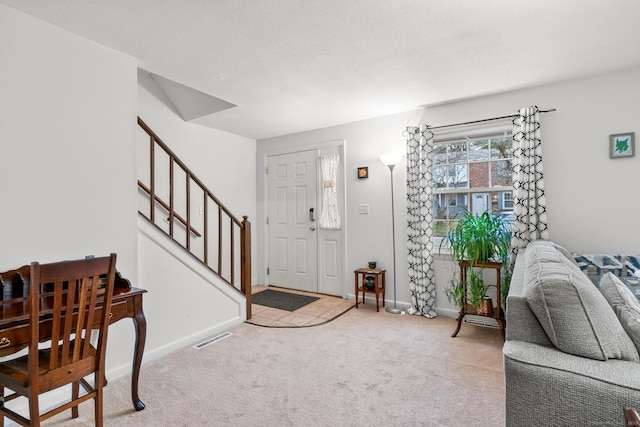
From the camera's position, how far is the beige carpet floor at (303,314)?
345cm

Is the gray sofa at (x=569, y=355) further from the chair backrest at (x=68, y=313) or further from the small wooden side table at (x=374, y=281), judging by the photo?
the small wooden side table at (x=374, y=281)

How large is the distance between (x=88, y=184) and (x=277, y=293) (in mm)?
2921

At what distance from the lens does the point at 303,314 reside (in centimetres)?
373

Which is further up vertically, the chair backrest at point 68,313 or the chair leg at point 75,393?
the chair backrest at point 68,313

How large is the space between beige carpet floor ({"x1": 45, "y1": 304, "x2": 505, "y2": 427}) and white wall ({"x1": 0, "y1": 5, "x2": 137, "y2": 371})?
49 cm

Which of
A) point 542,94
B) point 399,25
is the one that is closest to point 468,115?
point 542,94

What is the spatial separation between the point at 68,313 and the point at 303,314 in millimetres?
2522

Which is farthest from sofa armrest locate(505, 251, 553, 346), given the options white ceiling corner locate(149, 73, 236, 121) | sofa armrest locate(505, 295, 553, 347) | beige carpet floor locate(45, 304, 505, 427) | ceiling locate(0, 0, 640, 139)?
white ceiling corner locate(149, 73, 236, 121)

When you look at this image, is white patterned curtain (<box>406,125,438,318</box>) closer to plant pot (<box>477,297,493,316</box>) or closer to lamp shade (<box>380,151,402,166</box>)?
lamp shade (<box>380,151,402,166</box>)

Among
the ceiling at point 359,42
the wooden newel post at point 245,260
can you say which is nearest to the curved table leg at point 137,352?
the wooden newel post at point 245,260

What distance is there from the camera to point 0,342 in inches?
59.1

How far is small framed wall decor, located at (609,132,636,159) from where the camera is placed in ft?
9.13

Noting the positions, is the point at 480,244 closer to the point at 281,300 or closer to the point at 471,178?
the point at 471,178

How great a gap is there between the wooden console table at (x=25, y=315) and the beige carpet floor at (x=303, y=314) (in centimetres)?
150
